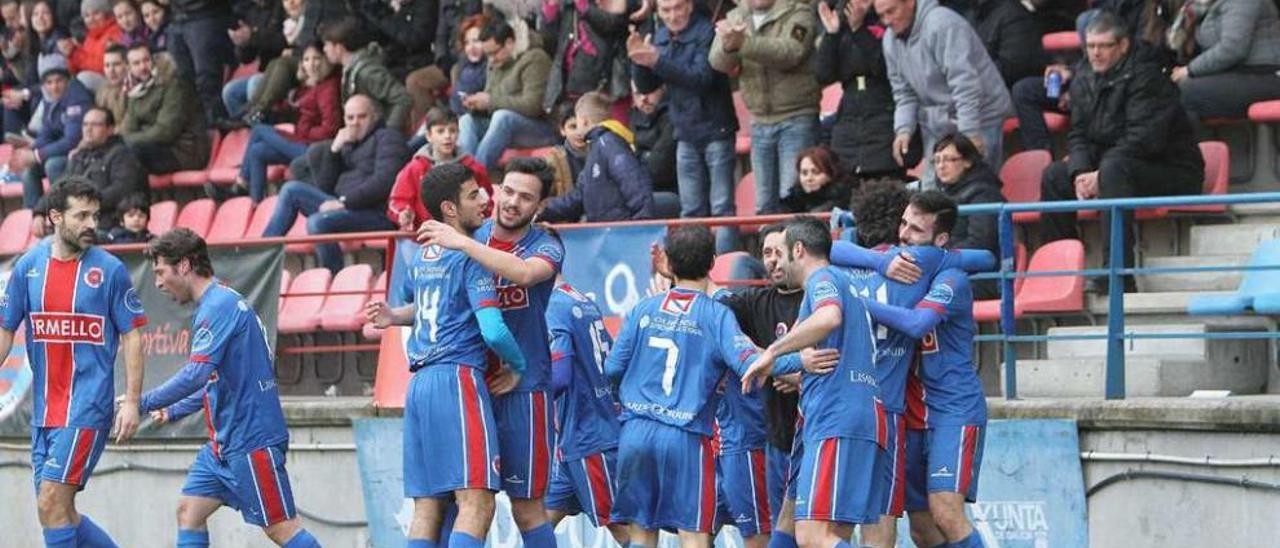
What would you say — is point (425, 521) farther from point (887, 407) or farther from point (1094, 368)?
point (1094, 368)

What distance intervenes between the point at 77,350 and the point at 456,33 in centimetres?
636

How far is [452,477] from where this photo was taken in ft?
33.7

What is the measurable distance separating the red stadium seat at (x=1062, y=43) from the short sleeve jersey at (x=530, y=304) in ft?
18.9

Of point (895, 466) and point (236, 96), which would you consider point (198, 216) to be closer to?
point (236, 96)

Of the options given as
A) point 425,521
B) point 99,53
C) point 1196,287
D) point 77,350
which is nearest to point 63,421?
point 77,350

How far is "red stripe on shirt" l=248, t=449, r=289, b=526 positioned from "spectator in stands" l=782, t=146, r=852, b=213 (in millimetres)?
3686

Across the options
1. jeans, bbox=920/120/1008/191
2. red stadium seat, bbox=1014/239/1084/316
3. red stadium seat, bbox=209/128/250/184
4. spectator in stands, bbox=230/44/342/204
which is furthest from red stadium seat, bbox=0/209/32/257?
red stadium seat, bbox=1014/239/1084/316

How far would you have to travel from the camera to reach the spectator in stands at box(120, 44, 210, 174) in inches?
760

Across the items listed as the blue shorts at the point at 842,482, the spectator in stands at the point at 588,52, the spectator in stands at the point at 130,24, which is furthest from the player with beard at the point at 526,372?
the spectator in stands at the point at 130,24

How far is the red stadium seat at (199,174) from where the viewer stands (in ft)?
65.2

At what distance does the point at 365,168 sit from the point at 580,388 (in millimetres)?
5874

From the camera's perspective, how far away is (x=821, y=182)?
45.5ft

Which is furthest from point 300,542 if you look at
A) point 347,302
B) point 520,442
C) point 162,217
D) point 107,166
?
point 162,217

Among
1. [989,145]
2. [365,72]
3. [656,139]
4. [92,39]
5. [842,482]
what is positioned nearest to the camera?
[842,482]
